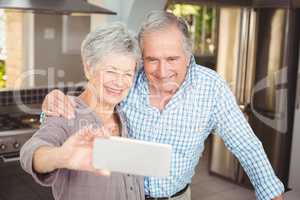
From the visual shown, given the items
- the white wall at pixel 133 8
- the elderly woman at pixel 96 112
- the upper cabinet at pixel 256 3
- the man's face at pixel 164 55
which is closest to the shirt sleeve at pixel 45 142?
the elderly woman at pixel 96 112

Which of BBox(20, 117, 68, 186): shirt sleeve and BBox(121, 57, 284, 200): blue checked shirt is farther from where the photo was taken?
BBox(121, 57, 284, 200): blue checked shirt

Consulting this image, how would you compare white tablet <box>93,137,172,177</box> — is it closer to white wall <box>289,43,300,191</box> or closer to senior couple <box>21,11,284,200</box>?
senior couple <box>21,11,284,200</box>

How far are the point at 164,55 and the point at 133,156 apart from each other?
0.63m

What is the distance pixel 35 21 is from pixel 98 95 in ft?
8.68

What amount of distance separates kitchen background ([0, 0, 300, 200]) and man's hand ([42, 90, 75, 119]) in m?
1.95

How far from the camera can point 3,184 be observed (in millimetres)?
2475

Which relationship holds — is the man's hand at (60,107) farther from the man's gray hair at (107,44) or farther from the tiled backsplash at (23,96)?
the tiled backsplash at (23,96)

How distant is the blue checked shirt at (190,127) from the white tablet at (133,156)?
2.16 ft

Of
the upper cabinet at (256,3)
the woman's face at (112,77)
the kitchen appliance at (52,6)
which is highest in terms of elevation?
the upper cabinet at (256,3)

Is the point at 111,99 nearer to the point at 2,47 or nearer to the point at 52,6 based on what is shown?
the point at 52,6

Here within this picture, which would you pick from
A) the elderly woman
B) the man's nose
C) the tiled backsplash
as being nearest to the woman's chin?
the elderly woman

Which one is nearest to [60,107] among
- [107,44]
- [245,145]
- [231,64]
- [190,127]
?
[107,44]

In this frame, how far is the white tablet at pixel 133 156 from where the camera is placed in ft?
2.38

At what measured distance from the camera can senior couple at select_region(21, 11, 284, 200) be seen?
1089mm
